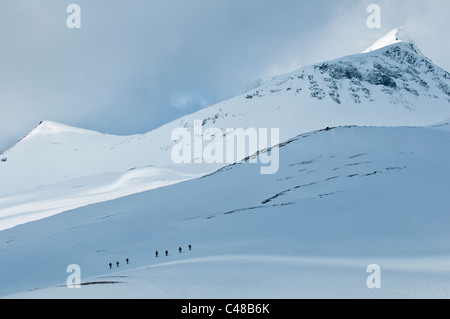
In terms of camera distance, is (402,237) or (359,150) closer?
(402,237)

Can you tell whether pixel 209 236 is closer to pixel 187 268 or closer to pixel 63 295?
pixel 187 268

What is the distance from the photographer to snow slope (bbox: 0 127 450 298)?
14031 mm

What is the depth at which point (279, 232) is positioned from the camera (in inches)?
1179

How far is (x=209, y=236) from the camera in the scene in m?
32.8

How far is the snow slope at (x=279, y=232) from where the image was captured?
46.0 feet

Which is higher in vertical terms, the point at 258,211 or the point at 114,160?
the point at 114,160

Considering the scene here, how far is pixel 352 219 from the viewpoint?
2972 centimetres
